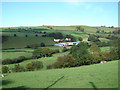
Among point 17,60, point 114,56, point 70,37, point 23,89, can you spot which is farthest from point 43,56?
point 23,89

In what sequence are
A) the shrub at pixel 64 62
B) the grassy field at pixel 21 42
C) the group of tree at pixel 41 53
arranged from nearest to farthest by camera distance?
the shrub at pixel 64 62 < the group of tree at pixel 41 53 < the grassy field at pixel 21 42

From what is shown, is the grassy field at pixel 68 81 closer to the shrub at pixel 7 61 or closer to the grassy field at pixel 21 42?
the shrub at pixel 7 61

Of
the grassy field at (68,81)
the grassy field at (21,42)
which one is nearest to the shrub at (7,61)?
the grassy field at (21,42)

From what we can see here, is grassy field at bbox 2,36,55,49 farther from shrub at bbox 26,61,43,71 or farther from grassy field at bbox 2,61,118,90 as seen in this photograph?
grassy field at bbox 2,61,118,90

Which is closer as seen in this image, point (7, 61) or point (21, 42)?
point (7, 61)

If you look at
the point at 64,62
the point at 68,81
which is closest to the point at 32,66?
the point at 64,62

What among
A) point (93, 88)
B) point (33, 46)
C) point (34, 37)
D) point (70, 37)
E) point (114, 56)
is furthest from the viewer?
point (70, 37)

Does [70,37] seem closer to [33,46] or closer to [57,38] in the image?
[57,38]

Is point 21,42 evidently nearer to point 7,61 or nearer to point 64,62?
point 7,61

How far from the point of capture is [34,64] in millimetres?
41188

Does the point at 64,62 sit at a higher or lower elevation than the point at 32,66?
higher

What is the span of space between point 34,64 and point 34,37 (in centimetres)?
5281

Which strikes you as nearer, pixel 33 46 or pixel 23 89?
pixel 23 89

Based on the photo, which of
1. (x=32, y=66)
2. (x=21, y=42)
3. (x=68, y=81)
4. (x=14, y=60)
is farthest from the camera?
(x=21, y=42)
